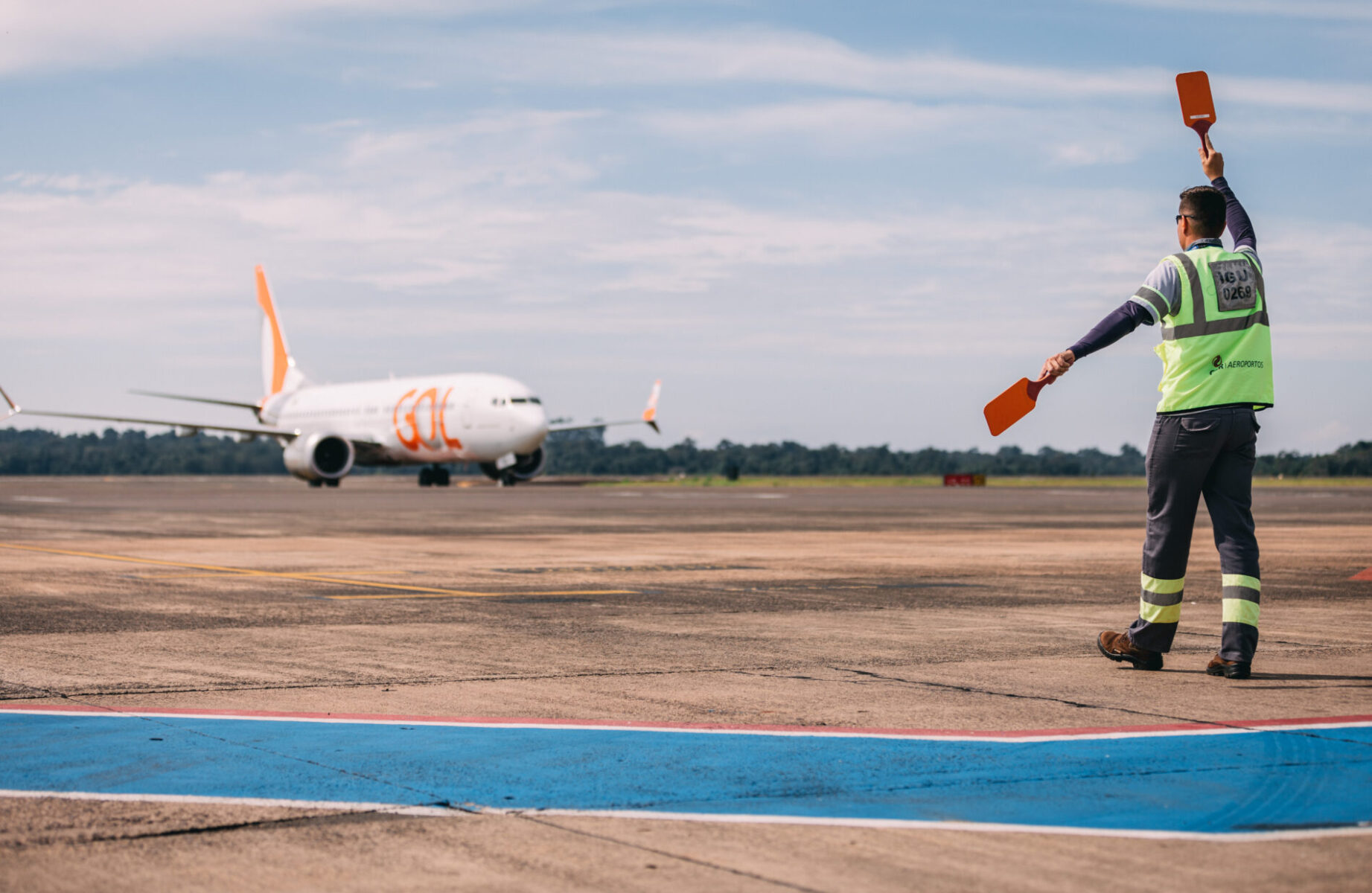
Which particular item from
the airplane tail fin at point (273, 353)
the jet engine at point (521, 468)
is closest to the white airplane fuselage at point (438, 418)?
the jet engine at point (521, 468)

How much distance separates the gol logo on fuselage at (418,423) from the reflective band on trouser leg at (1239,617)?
1772 inches

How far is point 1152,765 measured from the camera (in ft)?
16.0

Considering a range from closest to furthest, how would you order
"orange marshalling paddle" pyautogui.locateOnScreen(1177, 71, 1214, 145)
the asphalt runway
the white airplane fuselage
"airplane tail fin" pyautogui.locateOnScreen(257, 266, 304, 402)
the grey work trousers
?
the asphalt runway < the grey work trousers < "orange marshalling paddle" pyautogui.locateOnScreen(1177, 71, 1214, 145) < the white airplane fuselage < "airplane tail fin" pyautogui.locateOnScreen(257, 266, 304, 402)

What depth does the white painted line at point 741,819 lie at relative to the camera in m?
3.94

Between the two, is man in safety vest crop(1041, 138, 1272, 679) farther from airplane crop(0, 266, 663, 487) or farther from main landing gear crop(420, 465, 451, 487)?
main landing gear crop(420, 465, 451, 487)

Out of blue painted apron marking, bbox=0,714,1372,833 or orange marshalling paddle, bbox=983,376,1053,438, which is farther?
orange marshalling paddle, bbox=983,376,1053,438

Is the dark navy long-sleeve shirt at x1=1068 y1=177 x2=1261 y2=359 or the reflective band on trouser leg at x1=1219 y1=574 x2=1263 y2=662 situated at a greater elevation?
the dark navy long-sleeve shirt at x1=1068 y1=177 x2=1261 y2=359

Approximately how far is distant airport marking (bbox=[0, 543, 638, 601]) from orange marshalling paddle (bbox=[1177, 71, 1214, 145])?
5.77 m

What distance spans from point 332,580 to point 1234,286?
8.54 m

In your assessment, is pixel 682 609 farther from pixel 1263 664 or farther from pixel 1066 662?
pixel 1263 664

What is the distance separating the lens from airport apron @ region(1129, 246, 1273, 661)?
7176 millimetres

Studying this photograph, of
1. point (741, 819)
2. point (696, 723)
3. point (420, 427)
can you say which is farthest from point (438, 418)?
point (741, 819)

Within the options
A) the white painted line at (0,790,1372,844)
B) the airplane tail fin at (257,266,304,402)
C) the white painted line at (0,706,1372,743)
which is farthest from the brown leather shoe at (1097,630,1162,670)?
the airplane tail fin at (257,266,304,402)

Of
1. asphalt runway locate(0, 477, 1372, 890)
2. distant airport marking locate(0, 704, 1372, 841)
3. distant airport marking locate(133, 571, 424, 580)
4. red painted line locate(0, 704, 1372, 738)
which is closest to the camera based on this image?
asphalt runway locate(0, 477, 1372, 890)
